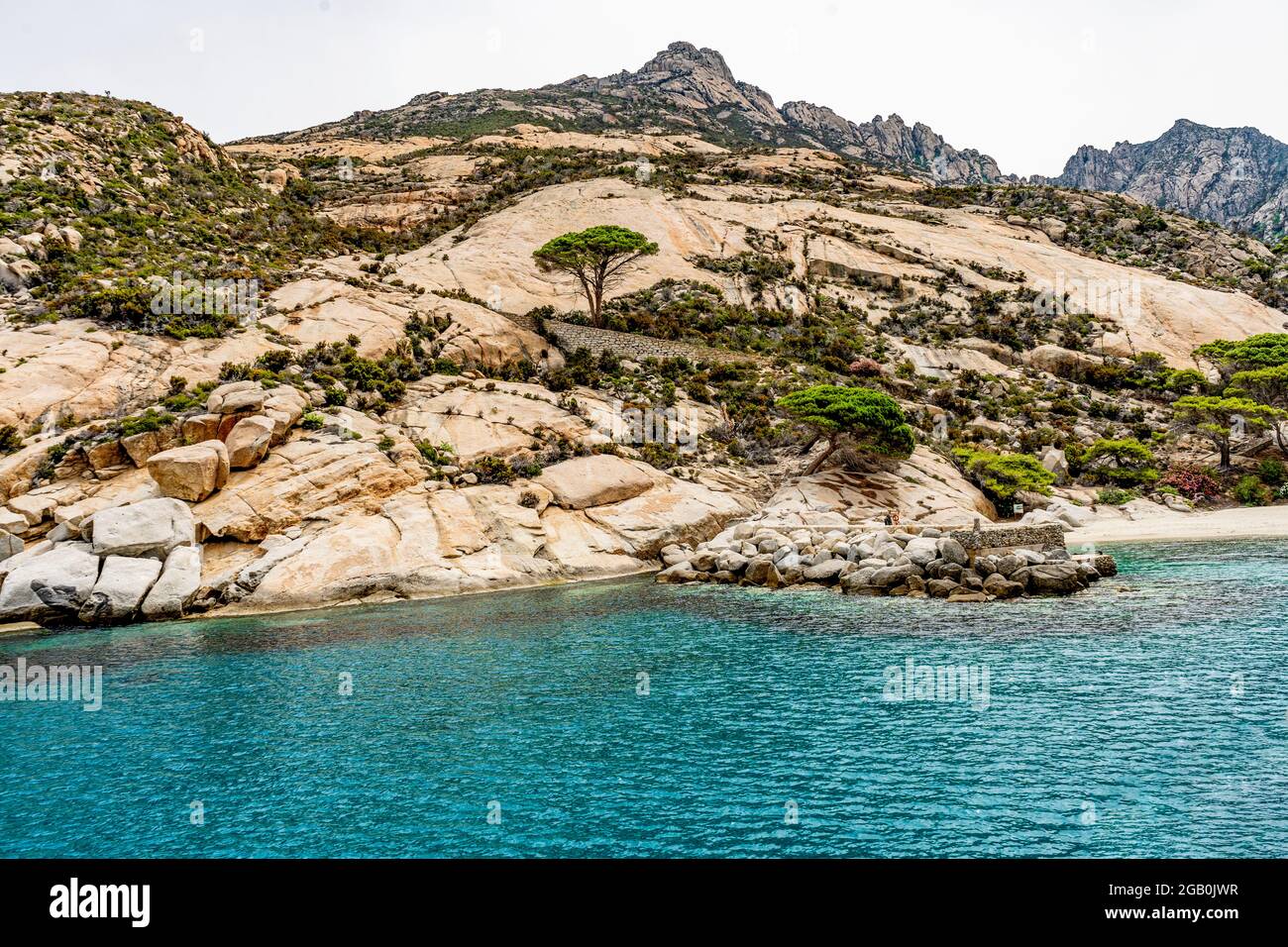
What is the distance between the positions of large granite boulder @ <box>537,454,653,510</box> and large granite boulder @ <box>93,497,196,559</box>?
739 inches

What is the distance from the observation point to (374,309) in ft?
191

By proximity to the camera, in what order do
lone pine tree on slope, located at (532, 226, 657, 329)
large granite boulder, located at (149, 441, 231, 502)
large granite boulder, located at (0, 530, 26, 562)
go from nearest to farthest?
large granite boulder, located at (0, 530, 26, 562) → large granite boulder, located at (149, 441, 231, 502) → lone pine tree on slope, located at (532, 226, 657, 329)

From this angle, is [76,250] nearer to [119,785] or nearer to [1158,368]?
[119,785]

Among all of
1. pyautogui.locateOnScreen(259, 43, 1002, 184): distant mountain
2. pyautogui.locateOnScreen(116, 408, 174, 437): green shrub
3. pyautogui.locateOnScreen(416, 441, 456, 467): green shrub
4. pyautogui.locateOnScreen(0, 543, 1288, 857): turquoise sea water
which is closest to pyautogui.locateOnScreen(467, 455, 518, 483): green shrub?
pyautogui.locateOnScreen(416, 441, 456, 467): green shrub

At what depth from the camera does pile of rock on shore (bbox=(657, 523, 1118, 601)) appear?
30797 mm

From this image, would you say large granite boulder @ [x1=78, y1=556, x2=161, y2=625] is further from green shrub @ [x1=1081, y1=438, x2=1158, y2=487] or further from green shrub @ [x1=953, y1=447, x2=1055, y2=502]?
green shrub @ [x1=1081, y1=438, x2=1158, y2=487]

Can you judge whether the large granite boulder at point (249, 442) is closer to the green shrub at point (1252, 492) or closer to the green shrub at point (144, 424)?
the green shrub at point (144, 424)

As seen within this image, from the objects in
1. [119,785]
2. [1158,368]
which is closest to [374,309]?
[119,785]

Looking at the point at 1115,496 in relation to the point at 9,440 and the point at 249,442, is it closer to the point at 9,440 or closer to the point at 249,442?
the point at 249,442

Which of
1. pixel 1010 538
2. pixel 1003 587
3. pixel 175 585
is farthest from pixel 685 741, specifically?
pixel 175 585

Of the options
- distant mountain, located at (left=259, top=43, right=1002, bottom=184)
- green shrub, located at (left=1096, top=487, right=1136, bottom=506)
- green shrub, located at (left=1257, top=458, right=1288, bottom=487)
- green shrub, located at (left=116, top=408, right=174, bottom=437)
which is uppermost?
distant mountain, located at (left=259, top=43, right=1002, bottom=184)

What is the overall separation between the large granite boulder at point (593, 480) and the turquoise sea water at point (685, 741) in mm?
17140

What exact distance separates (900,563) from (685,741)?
21.4m

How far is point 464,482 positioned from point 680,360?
90.5 feet
